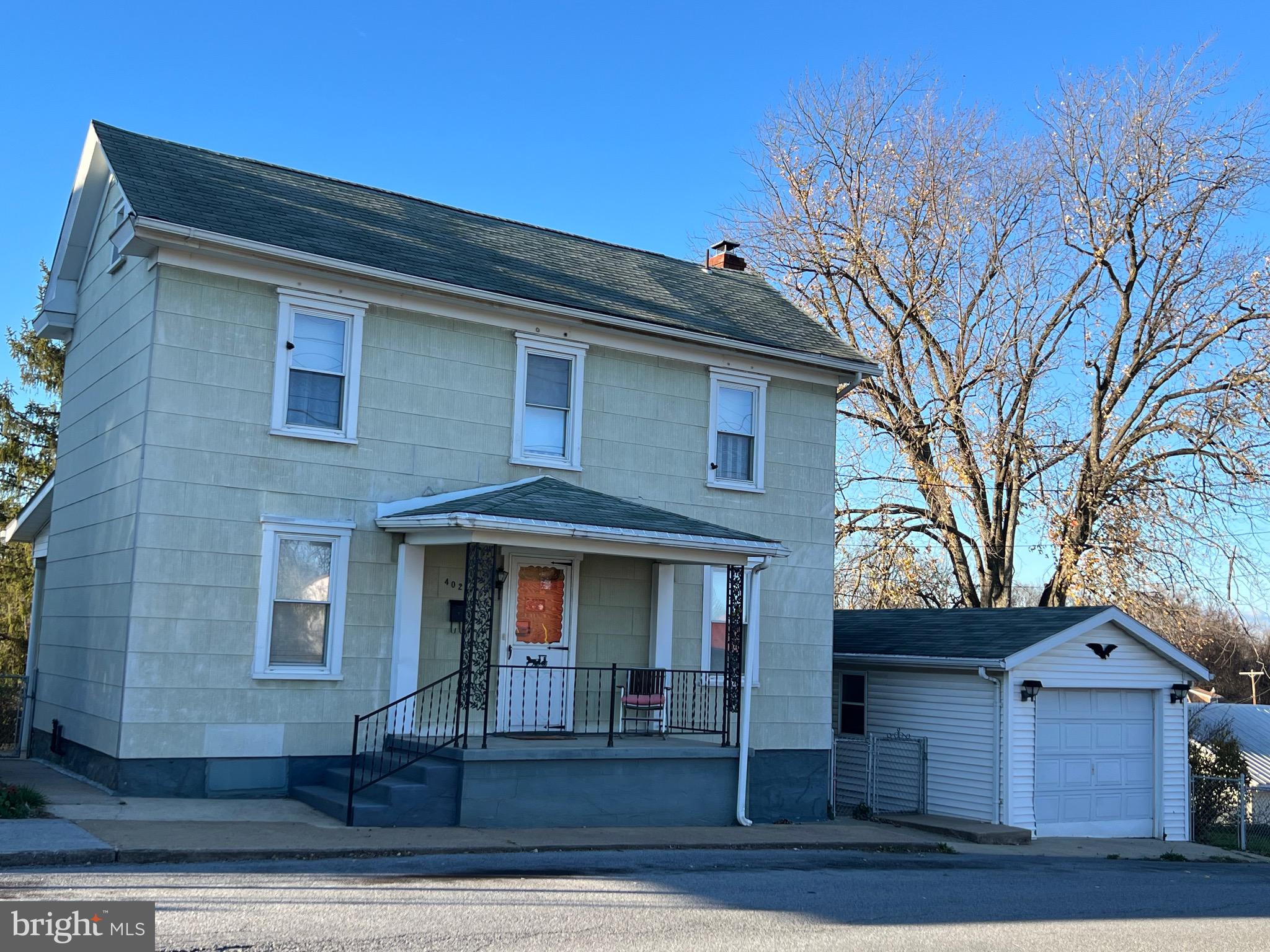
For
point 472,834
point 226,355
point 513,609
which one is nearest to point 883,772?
point 513,609

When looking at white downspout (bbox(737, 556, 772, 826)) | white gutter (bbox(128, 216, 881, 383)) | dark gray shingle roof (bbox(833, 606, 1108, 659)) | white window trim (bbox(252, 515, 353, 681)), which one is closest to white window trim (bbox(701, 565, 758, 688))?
white downspout (bbox(737, 556, 772, 826))

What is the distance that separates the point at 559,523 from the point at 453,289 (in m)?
3.31

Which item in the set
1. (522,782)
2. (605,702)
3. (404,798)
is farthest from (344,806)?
(605,702)

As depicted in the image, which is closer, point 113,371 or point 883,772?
point 113,371

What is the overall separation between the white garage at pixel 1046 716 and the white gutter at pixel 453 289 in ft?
14.6

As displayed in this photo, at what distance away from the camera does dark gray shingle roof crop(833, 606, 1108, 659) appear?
676 inches

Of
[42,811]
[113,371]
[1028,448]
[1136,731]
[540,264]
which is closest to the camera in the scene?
[42,811]

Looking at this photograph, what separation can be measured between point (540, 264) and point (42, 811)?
9.16 meters

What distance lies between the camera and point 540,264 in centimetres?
1678

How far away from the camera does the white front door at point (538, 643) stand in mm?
14859

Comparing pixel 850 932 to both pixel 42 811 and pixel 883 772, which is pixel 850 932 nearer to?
pixel 42 811

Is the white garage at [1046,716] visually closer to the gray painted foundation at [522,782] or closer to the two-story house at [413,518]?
the two-story house at [413,518]

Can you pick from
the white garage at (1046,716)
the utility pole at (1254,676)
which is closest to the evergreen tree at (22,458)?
the white garage at (1046,716)
